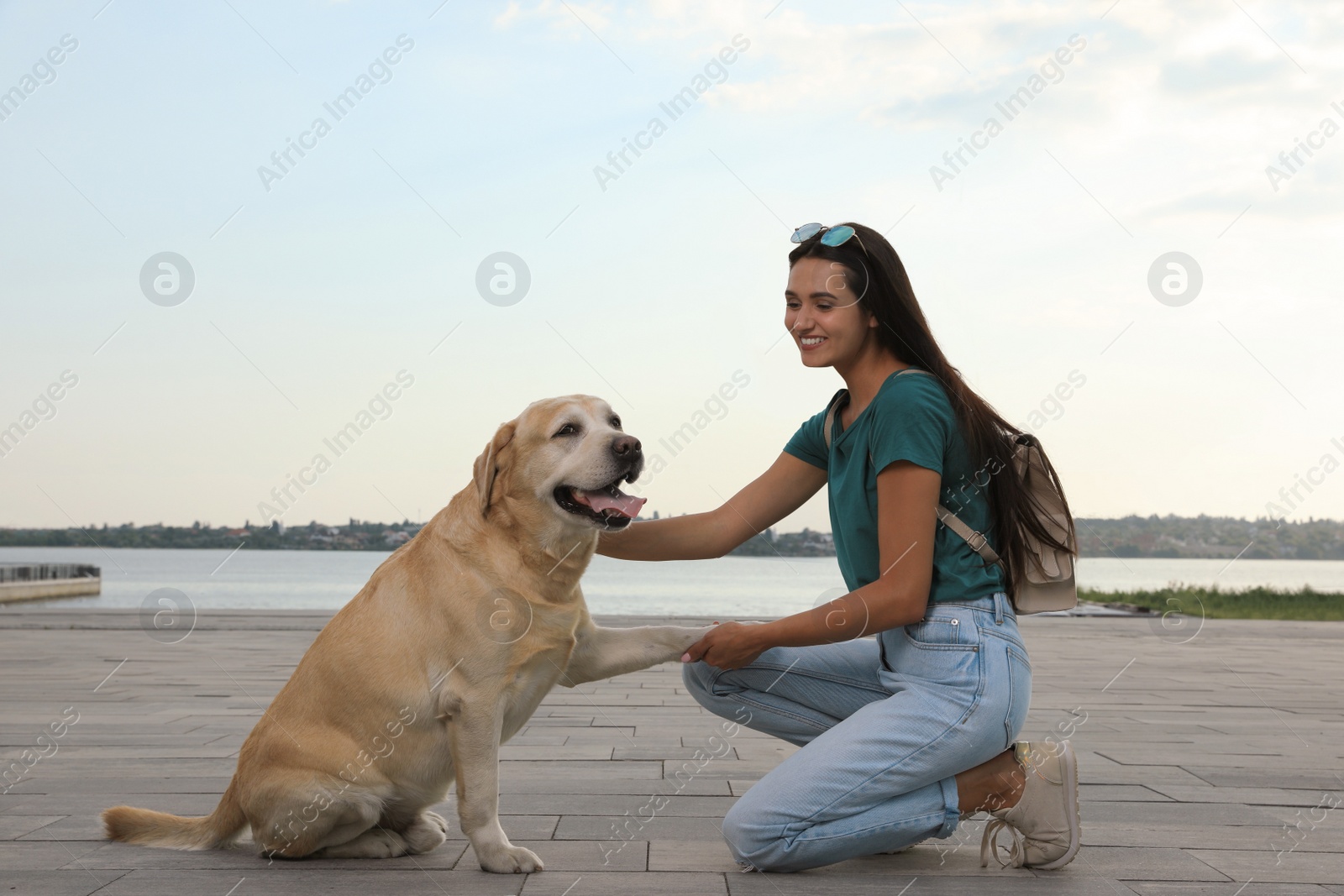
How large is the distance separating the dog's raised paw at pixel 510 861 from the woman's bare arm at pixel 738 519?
49.7 inches

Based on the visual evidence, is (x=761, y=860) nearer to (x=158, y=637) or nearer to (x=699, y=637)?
(x=699, y=637)

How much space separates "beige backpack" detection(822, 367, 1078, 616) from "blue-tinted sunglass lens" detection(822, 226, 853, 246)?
49 cm

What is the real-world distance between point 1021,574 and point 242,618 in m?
13.1

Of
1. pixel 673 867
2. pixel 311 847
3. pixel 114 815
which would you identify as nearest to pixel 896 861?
pixel 673 867

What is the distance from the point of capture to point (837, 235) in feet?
11.3

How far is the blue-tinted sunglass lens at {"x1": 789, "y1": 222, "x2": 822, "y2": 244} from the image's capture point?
3595 millimetres

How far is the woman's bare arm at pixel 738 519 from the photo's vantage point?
408 cm

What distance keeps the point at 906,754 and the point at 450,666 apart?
4.58ft

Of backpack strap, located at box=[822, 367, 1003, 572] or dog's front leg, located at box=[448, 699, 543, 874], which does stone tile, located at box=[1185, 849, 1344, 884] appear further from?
dog's front leg, located at box=[448, 699, 543, 874]

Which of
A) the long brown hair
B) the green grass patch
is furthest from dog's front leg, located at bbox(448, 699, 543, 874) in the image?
the green grass patch

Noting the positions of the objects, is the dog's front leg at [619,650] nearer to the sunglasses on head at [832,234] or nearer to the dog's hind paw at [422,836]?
the dog's hind paw at [422,836]

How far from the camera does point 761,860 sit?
3137 mm

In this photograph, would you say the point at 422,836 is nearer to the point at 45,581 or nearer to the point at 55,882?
the point at 55,882

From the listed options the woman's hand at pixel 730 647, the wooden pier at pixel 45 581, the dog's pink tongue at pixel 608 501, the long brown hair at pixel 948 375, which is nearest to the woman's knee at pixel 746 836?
the woman's hand at pixel 730 647
